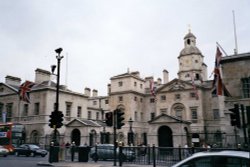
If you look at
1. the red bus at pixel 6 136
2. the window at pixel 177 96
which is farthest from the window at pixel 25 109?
the window at pixel 177 96

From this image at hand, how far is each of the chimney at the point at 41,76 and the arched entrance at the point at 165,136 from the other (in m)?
22.4

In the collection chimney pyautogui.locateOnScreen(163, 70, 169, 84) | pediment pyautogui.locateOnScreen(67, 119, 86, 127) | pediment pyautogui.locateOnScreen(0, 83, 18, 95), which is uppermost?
chimney pyautogui.locateOnScreen(163, 70, 169, 84)

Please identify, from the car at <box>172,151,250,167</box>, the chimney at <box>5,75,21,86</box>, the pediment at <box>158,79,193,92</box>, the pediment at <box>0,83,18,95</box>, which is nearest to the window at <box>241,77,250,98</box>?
the car at <box>172,151,250,167</box>

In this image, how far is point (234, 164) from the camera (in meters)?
6.15

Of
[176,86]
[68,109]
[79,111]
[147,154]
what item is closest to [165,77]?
[176,86]

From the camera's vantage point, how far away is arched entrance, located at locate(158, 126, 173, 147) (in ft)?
133

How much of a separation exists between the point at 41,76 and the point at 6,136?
1688 centimetres

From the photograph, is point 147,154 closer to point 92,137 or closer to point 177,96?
point 92,137

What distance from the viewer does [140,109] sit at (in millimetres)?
56500

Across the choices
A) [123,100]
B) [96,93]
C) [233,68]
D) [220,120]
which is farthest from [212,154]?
[96,93]

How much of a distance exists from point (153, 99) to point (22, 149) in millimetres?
31785

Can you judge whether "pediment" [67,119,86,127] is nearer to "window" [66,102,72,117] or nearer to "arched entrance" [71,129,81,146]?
"arched entrance" [71,129,81,146]

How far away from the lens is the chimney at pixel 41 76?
46750 mm

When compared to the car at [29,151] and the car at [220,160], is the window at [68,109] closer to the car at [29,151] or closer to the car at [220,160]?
the car at [29,151]
